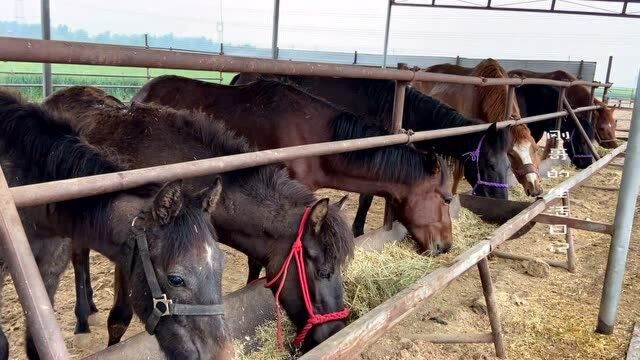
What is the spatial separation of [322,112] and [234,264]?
68.8 inches

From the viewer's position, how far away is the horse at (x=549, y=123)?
7918 mm

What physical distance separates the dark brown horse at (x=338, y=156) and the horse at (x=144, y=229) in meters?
1.69

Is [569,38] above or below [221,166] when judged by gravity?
above

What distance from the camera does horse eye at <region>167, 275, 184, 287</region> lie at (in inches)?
66.2

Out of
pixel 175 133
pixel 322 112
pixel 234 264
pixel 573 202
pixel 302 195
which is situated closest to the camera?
pixel 302 195

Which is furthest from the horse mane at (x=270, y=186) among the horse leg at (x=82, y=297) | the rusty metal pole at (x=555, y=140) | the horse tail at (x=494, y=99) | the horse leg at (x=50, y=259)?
the rusty metal pole at (x=555, y=140)

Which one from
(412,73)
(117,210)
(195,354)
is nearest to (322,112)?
(412,73)

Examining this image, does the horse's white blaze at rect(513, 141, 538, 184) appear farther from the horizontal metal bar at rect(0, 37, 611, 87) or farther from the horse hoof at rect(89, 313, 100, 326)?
the horse hoof at rect(89, 313, 100, 326)

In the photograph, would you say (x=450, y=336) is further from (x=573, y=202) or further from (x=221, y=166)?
(x=573, y=202)

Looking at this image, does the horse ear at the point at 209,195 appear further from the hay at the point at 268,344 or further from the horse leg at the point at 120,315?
the horse leg at the point at 120,315

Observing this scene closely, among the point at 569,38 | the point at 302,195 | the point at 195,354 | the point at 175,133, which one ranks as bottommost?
the point at 195,354

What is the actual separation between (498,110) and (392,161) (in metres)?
3.18

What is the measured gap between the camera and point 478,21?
127ft

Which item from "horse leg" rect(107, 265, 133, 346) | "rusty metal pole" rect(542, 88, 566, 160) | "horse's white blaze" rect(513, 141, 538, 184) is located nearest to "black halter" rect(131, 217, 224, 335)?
"horse leg" rect(107, 265, 133, 346)
